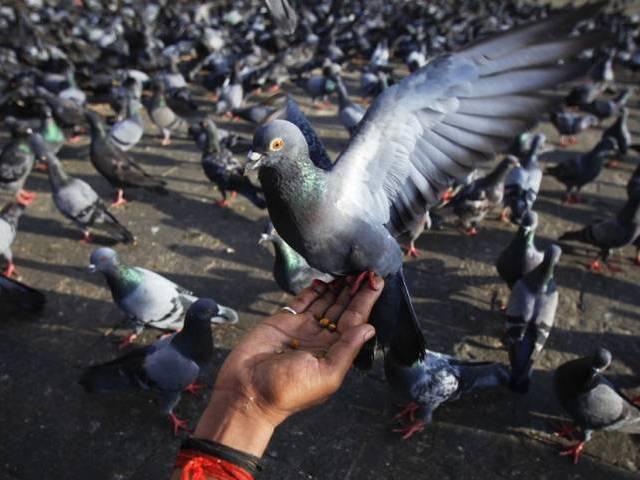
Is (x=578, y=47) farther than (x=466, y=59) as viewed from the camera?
No

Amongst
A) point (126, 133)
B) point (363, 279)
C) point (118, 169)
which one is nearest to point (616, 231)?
point (363, 279)

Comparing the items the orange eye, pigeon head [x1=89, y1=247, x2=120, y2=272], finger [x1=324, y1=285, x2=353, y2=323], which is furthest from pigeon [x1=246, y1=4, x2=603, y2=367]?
pigeon head [x1=89, y1=247, x2=120, y2=272]

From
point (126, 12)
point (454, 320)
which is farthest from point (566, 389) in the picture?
point (126, 12)

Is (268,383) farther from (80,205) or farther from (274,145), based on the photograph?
(80,205)

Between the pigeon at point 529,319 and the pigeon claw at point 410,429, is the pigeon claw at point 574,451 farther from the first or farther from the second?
the pigeon claw at point 410,429

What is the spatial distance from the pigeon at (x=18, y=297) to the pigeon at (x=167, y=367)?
1.47 meters

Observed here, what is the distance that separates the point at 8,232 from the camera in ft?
17.5

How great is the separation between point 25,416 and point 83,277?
198cm

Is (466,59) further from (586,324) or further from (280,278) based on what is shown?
(586,324)

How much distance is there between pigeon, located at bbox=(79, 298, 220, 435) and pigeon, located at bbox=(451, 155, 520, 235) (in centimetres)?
374

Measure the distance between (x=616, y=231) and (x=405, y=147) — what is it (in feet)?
14.3

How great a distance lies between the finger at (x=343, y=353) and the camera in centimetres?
229

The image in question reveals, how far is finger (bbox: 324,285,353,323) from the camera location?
287 centimetres

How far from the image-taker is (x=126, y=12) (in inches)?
751
